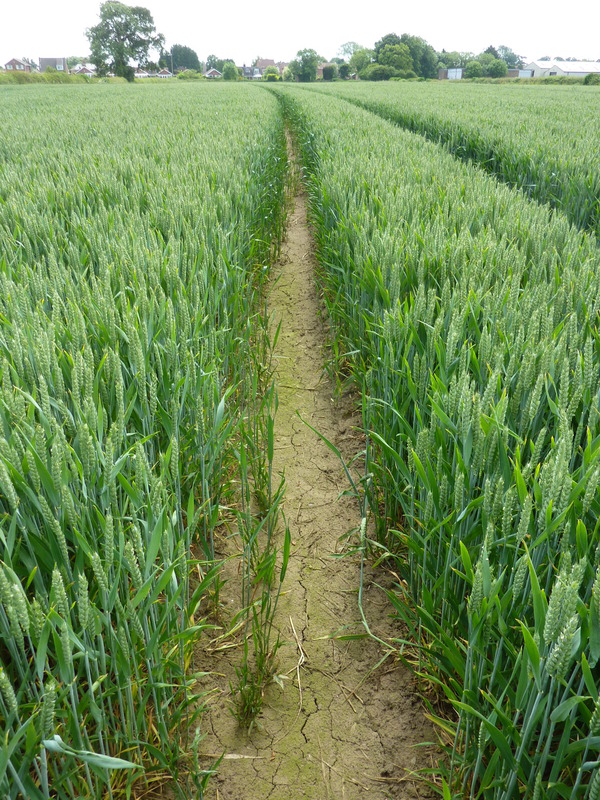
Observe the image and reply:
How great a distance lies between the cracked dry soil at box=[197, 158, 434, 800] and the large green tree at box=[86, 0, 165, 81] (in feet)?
211

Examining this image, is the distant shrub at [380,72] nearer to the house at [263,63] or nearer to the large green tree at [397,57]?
the large green tree at [397,57]

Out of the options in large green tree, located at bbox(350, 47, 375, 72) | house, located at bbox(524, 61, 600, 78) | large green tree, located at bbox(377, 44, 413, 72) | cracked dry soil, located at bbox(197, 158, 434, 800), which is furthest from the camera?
house, located at bbox(524, 61, 600, 78)

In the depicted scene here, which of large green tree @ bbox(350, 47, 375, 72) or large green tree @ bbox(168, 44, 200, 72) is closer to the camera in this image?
large green tree @ bbox(350, 47, 375, 72)

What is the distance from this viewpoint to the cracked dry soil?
4.61 feet

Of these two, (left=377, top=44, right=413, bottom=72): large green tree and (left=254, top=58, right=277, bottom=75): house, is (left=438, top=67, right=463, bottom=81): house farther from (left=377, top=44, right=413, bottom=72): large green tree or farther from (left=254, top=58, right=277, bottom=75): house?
(left=254, top=58, right=277, bottom=75): house

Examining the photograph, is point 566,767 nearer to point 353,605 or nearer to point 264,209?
point 353,605

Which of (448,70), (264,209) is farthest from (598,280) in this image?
(448,70)

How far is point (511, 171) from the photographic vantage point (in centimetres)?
608

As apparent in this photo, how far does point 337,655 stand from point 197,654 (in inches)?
17.3

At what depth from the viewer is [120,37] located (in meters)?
58.2

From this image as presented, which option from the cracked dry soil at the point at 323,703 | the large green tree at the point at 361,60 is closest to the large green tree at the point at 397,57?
the large green tree at the point at 361,60

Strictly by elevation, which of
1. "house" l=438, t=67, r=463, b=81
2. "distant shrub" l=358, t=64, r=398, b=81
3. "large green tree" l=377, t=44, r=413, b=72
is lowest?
"distant shrub" l=358, t=64, r=398, b=81

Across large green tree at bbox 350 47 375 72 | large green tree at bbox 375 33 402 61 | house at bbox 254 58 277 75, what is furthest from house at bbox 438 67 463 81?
house at bbox 254 58 277 75

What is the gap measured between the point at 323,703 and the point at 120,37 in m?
71.3
